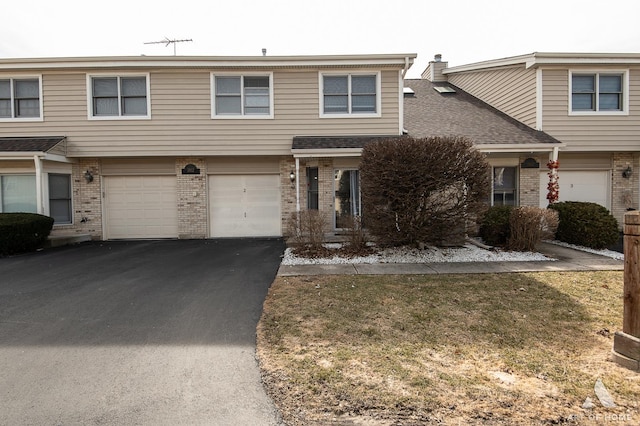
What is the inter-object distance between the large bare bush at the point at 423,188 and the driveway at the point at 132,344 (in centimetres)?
291

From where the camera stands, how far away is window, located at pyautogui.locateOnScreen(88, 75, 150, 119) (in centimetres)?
1149

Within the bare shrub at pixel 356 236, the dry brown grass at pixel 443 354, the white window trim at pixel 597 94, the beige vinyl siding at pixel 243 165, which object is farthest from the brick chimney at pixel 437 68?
the dry brown grass at pixel 443 354

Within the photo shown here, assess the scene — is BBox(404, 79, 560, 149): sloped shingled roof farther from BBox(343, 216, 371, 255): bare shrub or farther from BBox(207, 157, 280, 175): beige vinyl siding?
BBox(207, 157, 280, 175): beige vinyl siding

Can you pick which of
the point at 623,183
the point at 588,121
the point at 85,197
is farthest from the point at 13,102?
the point at 623,183

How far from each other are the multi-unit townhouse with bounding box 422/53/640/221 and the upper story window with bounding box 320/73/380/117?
513cm

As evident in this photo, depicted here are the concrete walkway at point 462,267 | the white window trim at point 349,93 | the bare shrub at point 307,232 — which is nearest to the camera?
the concrete walkway at point 462,267

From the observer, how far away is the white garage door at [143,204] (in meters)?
12.0

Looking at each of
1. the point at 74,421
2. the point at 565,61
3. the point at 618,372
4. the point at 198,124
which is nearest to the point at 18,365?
the point at 74,421

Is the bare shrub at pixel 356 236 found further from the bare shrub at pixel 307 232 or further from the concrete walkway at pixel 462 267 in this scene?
the concrete walkway at pixel 462 267

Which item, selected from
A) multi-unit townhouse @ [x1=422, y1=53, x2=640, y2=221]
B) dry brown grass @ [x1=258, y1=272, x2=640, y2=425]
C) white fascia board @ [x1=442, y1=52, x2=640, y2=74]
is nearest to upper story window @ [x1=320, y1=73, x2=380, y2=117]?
multi-unit townhouse @ [x1=422, y1=53, x2=640, y2=221]

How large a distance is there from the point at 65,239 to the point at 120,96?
4929 mm

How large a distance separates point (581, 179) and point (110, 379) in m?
14.6

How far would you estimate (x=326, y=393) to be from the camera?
2877mm

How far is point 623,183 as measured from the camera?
477 inches
